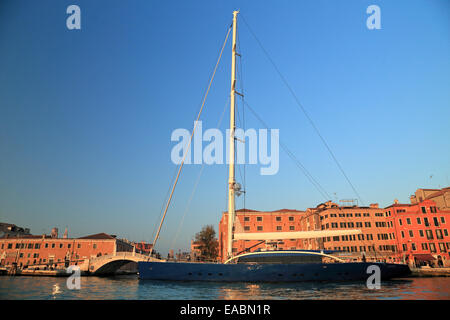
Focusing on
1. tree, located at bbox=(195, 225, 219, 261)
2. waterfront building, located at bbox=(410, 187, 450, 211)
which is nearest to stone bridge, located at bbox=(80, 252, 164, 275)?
tree, located at bbox=(195, 225, 219, 261)

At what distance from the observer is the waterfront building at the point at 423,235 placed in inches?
1722

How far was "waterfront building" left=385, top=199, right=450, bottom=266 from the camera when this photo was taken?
4375 cm

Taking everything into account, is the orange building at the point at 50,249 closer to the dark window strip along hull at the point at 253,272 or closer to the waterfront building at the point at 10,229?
the waterfront building at the point at 10,229

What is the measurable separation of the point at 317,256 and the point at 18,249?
60729 millimetres

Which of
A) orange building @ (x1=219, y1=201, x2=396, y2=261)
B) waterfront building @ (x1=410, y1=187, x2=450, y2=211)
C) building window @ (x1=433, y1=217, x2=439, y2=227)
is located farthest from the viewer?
waterfront building @ (x1=410, y1=187, x2=450, y2=211)

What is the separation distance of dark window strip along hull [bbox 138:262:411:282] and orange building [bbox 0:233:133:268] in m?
38.6

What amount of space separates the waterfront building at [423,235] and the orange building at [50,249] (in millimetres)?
54082

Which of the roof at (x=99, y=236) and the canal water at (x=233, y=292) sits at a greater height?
the roof at (x=99, y=236)

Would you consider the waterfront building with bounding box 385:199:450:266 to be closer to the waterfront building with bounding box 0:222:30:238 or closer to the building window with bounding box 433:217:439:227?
the building window with bounding box 433:217:439:227

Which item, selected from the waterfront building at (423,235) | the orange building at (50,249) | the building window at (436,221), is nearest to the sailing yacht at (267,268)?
the waterfront building at (423,235)

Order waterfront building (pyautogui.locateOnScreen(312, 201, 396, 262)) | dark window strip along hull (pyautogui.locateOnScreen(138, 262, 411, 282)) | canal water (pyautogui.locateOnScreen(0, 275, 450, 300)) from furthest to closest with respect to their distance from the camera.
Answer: waterfront building (pyautogui.locateOnScreen(312, 201, 396, 262)) < dark window strip along hull (pyautogui.locateOnScreen(138, 262, 411, 282)) < canal water (pyautogui.locateOnScreen(0, 275, 450, 300))
